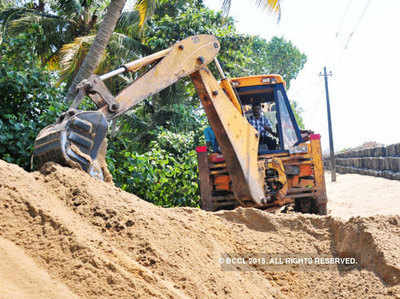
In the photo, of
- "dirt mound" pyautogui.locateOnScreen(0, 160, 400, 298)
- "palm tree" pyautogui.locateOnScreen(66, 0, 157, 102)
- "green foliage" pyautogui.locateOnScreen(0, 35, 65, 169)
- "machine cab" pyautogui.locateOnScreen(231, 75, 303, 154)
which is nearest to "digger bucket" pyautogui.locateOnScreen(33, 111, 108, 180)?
"dirt mound" pyautogui.locateOnScreen(0, 160, 400, 298)

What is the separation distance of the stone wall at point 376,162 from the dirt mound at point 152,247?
13392 mm

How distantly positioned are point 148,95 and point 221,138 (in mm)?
1397

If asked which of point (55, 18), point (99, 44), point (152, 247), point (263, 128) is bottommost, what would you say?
point (152, 247)

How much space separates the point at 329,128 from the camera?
28.3 m

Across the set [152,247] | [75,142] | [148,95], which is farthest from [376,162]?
[152,247]

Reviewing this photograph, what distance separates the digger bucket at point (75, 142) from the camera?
3.67 m

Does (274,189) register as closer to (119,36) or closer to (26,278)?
(26,278)

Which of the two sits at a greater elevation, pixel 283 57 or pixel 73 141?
pixel 283 57

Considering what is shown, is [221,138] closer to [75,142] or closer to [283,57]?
[75,142]

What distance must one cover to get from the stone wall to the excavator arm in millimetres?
11822

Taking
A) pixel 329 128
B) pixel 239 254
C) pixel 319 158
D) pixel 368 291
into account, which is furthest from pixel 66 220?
pixel 329 128

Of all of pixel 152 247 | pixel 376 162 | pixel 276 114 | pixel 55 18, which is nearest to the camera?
pixel 152 247

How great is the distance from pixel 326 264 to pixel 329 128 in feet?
84.8

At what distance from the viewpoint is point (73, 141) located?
3801 mm
